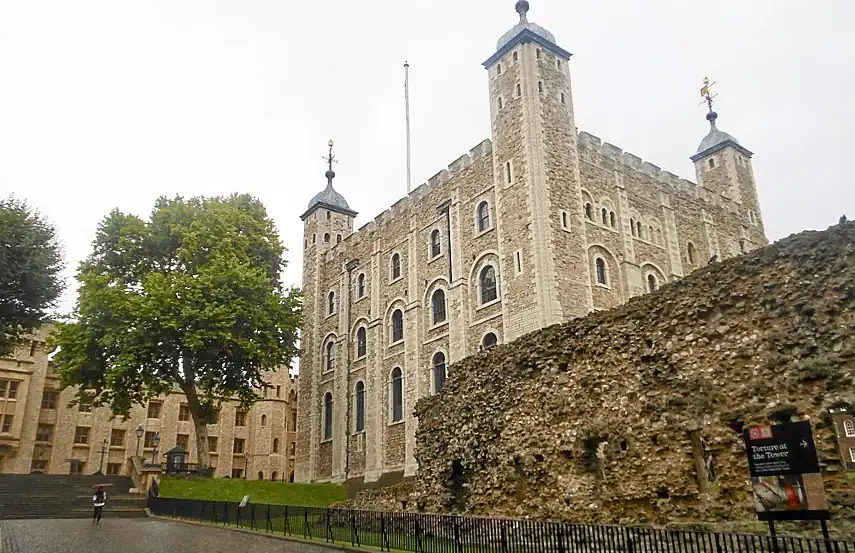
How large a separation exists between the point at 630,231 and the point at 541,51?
897 centimetres

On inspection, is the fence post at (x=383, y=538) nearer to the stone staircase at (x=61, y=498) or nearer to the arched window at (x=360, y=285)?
the stone staircase at (x=61, y=498)

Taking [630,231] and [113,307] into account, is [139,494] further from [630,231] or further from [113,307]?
[630,231]

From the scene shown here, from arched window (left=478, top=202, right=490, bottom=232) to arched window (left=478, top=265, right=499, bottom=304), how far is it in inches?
77.9

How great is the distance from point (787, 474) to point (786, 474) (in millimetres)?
17

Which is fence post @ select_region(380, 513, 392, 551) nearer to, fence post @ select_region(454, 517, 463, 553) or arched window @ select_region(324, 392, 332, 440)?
fence post @ select_region(454, 517, 463, 553)

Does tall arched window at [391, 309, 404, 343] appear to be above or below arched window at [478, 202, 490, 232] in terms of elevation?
below

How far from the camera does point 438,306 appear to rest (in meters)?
32.3

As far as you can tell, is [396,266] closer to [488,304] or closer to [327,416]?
[488,304]

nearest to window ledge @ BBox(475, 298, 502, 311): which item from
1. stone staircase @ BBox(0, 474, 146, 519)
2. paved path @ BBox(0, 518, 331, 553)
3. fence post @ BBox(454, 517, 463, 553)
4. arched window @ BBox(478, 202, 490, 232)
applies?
arched window @ BBox(478, 202, 490, 232)

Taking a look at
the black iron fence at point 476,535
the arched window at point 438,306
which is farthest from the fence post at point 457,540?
the arched window at point 438,306

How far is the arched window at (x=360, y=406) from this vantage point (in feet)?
117

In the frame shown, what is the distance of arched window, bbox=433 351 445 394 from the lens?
3100 cm

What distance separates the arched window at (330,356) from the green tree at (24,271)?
18497mm

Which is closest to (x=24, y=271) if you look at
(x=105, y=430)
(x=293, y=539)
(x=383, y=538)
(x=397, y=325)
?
(x=293, y=539)
